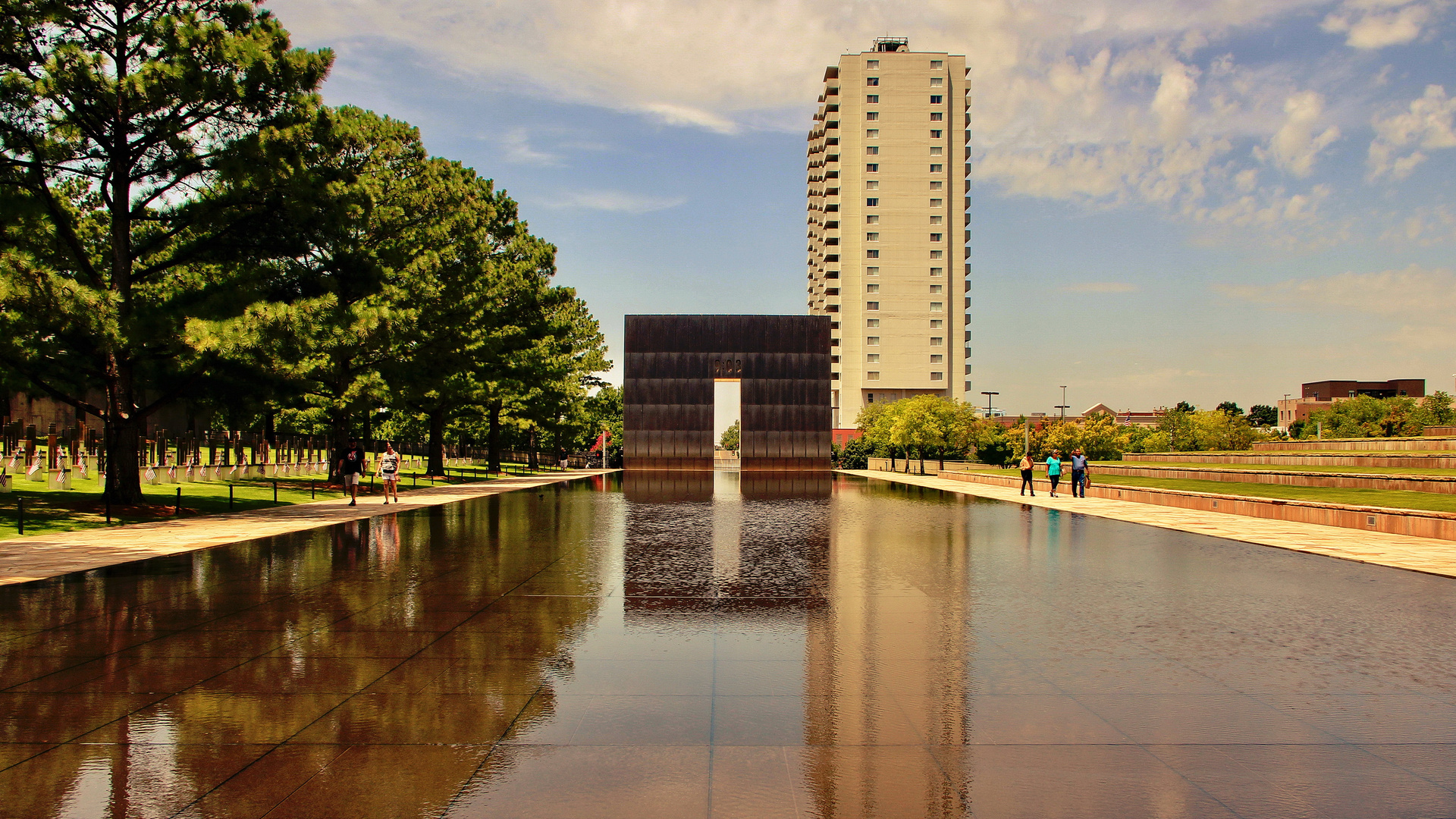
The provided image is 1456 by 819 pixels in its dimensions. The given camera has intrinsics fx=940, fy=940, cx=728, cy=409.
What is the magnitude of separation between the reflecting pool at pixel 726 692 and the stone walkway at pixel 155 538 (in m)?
1.98

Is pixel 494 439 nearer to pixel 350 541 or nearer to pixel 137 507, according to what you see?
pixel 137 507

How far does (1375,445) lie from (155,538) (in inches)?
2353

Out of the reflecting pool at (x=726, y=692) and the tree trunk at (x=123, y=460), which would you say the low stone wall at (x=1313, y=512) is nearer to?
the reflecting pool at (x=726, y=692)

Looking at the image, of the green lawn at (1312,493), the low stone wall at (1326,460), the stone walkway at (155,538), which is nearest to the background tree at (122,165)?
the stone walkway at (155,538)

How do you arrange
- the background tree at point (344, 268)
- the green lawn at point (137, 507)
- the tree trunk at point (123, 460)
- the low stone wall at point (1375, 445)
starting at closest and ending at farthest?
the green lawn at point (137, 507)
the tree trunk at point (123, 460)
the background tree at point (344, 268)
the low stone wall at point (1375, 445)

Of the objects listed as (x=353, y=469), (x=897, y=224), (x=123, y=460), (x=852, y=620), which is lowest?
(x=852, y=620)

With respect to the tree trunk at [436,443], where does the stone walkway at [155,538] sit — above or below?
below

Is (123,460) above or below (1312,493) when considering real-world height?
above

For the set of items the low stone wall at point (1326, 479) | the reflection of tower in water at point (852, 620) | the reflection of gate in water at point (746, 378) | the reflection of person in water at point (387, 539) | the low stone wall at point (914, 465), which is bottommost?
the low stone wall at point (914, 465)

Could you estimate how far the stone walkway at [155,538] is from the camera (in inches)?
567

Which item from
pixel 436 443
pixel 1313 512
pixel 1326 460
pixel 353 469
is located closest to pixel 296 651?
pixel 353 469

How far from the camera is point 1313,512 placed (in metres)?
23.1

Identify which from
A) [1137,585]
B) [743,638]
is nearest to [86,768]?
[743,638]

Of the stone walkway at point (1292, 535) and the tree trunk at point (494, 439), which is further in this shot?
the tree trunk at point (494, 439)
